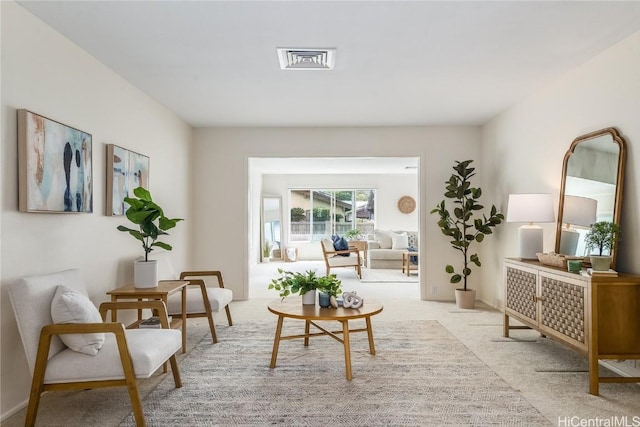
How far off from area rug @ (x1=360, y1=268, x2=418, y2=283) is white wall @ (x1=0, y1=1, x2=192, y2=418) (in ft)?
14.6

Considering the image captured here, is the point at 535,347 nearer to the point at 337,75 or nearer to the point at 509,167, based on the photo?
the point at 509,167

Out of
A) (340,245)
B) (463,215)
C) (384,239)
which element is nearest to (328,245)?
(340,245)

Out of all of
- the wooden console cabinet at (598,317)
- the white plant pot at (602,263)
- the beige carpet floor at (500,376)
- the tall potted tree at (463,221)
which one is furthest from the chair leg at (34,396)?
the tall potted tree at (463,221)

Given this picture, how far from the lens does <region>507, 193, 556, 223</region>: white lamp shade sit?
11.9 feet

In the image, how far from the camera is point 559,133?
12.3 ft

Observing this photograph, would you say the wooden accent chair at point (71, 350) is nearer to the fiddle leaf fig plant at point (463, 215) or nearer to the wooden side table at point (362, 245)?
the fiddle leaf fig plant at point (463, 215)

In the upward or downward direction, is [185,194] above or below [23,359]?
above

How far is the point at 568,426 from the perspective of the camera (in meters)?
2.24

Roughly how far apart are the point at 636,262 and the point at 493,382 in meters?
1.31

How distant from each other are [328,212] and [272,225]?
1.62 metres

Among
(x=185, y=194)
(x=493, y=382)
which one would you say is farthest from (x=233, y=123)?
(x=493, y=382)

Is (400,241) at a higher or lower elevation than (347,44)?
lower

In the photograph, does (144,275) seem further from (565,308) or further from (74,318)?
(565,308)

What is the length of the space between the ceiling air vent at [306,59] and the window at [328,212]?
799 centimetres
